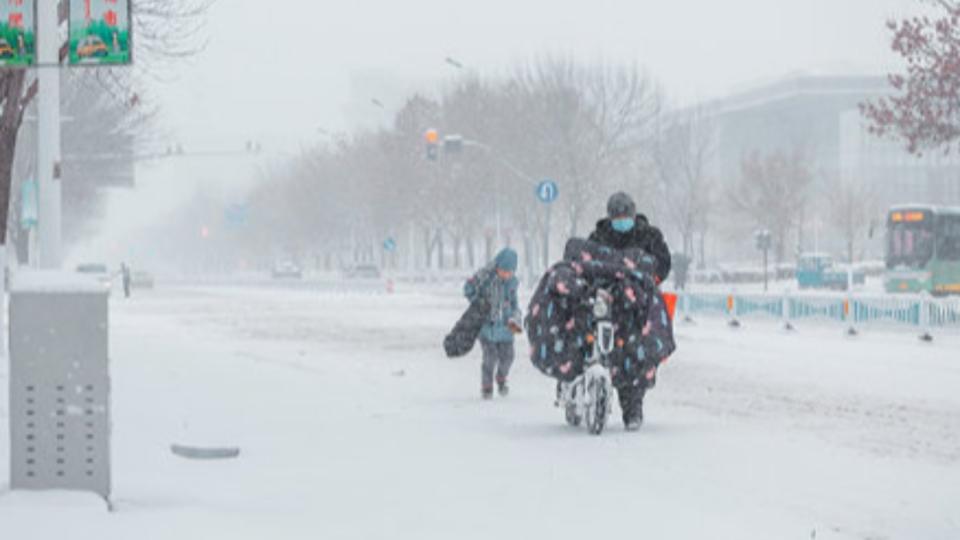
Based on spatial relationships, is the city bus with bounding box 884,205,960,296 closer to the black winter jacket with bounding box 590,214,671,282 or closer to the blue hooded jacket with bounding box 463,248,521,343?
the blue hooded jacket with bounding box 463,248,521,343

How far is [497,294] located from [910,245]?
108ft

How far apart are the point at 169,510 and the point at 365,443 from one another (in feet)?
11.9

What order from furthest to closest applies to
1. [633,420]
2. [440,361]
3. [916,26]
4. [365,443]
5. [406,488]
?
1. [916,26]
2. [440,361]
3. [633,420]
4. [365,443]
5. [406,488]

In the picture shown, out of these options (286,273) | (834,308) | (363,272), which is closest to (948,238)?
(834,308)

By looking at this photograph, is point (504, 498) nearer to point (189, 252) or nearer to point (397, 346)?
point (397, 346)

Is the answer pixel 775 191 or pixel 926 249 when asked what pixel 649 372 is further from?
pixel 775 191

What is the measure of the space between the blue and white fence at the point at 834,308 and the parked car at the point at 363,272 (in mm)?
50768

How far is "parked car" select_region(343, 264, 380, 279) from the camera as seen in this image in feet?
282

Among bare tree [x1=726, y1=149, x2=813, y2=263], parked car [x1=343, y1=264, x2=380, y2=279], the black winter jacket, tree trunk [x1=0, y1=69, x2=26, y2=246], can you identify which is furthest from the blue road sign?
parked car [x1=343, y1=264, x2=380, y2=279]

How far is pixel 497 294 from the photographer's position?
14.6m

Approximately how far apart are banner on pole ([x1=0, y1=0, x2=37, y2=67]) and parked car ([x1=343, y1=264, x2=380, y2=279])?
251 feet

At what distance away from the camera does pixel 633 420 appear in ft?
39.7

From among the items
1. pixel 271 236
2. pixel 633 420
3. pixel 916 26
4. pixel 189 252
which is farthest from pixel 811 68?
pixel 633 420

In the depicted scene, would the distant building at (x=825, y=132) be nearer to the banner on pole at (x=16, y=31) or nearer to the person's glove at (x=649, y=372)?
the person's glove at (x=649, y=372)
